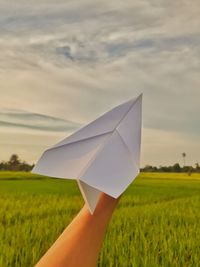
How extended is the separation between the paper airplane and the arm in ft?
0.41

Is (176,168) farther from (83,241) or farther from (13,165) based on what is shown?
(83,241)

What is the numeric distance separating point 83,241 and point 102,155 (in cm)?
38

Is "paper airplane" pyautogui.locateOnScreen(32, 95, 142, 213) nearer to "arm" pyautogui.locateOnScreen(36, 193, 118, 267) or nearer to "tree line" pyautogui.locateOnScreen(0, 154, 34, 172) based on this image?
"arm" pyautogui.locateOnScreen(36, 193, 118, 267)

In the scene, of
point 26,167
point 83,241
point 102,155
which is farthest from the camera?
point 26,167

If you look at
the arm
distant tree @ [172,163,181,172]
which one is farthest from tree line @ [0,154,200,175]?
the arm

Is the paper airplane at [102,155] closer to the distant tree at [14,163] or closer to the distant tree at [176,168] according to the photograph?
the distant tree at [14,163]

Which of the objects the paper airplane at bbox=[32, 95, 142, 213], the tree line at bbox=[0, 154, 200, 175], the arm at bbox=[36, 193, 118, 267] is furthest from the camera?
the tree line at bbox=[0, 154, 200, 175]

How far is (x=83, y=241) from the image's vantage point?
1.57 meters

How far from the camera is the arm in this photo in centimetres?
154

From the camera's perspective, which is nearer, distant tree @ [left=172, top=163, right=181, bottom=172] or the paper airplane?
the paper airplane

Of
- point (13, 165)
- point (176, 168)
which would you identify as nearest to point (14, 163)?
point (13, 165)

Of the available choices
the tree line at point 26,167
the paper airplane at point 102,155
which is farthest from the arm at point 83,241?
the tree line at point 26,167

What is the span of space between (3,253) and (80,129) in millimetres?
2476

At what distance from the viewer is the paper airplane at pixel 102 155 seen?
1.23 m
